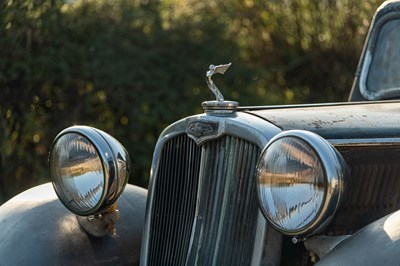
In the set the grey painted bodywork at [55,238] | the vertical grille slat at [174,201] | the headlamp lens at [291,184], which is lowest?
the grey painted bodywork at [55,238]

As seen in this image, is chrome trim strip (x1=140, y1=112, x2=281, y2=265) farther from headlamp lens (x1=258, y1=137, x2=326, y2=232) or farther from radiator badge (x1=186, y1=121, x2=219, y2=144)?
headlamp lens (x1=258, y1=137, x2=326, y2=232)

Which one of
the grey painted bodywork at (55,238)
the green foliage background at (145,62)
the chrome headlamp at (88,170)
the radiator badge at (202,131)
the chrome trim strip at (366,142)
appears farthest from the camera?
the green foliage background at (145,62)

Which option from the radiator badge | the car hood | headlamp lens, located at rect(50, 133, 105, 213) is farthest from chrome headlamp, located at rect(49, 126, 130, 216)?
the car hood

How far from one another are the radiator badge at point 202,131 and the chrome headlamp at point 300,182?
1.52 feet

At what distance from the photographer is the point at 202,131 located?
3.42 metres

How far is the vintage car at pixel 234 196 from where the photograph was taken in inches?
113

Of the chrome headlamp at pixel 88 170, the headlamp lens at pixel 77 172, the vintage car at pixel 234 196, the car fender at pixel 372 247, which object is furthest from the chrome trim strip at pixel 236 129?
the car fender at pixel 372 247

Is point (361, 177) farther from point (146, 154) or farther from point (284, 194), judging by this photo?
point (146, 154)

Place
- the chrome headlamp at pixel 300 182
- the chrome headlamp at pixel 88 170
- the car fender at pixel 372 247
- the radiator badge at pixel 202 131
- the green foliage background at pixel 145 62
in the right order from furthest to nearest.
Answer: the green foliage background at pixel 145 62 → the chrome headlamp at pixel 88 170 → the radiator badge at pixel 202 131 → the chrome headlamp at pixel 300 182 → the car fender at pixel 372 247

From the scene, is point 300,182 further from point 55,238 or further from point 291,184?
point 55,238

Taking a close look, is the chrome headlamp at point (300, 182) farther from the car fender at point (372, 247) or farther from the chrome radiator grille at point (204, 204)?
the chrome radiator grille at point (204, 204)

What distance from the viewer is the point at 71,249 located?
3.82 meters

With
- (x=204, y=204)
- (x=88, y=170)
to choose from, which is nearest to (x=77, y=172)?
(x=88, y=170)

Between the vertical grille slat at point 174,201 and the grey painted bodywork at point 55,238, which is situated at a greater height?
the vertical grille slat at point 174,201
